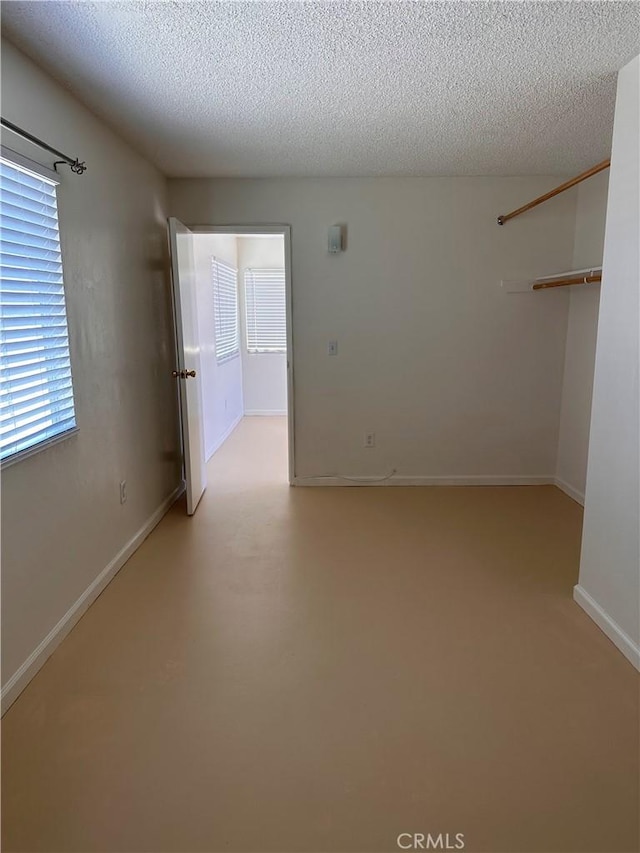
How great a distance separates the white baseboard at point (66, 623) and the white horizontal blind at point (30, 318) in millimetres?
789

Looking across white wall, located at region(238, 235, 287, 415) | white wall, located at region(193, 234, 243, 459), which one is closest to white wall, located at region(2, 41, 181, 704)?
white wall, located at region(193, 234, 243, 459)

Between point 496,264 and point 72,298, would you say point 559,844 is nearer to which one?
point 72,298

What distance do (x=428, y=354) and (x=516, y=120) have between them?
5.51 feet

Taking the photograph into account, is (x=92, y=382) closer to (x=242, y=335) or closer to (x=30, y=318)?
(x=30, y=318)

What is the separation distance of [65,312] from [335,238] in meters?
2.13

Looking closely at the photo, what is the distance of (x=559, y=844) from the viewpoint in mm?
1337

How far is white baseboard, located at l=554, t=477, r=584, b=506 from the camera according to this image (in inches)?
146

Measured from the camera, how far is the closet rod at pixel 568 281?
9.54ft

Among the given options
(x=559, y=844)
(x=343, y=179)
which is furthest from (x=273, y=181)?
(x=559, y=844)

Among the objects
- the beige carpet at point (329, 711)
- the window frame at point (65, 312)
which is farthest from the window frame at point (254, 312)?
the window frame at point (65, 312)

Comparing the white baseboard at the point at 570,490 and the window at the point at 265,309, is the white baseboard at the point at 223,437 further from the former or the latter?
the white baseboard at the point at 570,490

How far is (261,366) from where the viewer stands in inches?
268

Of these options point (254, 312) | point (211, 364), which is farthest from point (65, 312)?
point (254, 312)

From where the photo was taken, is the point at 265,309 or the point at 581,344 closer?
the point at 581,344
